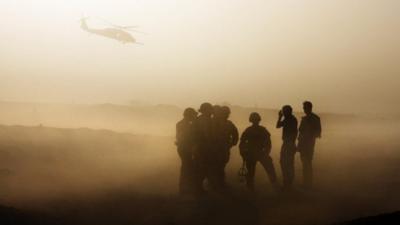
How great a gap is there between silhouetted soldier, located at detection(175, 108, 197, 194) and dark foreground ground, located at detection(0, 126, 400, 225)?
0.52 metres

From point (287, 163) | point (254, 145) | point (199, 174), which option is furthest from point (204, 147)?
point (287, 163)

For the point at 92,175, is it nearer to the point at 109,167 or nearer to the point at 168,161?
the point at 109,167

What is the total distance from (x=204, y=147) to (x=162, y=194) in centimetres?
187

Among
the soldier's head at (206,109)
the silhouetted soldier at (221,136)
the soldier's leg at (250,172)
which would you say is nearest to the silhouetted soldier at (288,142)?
the soldier's leg at (250,172)

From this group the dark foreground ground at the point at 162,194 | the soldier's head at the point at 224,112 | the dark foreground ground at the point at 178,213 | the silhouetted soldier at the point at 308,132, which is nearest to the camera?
the dark foreground ground at the point at 178,213

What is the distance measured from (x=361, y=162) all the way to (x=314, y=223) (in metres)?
13.1

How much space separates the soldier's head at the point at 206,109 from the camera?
15148 mm

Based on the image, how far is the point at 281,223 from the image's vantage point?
12.1 meters

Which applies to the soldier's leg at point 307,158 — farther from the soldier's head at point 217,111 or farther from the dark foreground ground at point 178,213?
the soldier's head at point 217,111

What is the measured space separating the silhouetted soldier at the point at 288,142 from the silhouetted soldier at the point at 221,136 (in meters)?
1.39

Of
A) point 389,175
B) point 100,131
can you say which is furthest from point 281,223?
point 100,131

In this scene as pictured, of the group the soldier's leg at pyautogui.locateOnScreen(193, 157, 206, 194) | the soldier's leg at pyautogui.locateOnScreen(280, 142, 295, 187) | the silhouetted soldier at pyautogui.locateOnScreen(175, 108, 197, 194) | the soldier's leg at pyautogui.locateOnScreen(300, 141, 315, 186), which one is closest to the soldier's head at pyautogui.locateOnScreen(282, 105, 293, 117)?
the soldier's leg at pyautogui.locateOnScreen(280, 142, 295, 187)

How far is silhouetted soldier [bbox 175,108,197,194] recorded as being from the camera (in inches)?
590

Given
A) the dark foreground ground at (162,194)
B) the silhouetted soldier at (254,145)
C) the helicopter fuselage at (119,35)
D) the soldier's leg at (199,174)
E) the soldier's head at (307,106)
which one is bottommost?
the dark foreground ground at (162,194)
